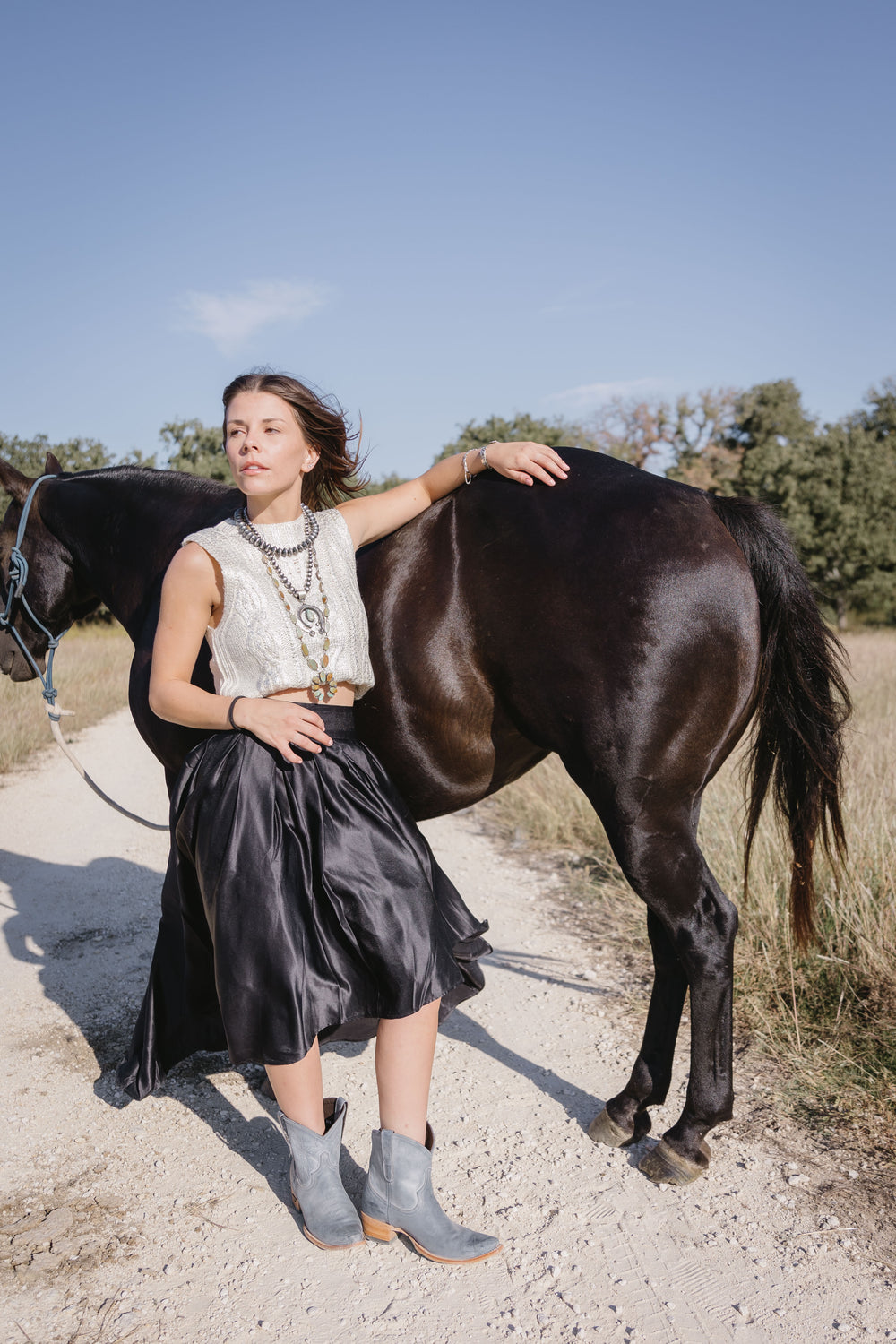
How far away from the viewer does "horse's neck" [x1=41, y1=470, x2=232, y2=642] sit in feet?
10.2

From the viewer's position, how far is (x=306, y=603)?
2207mm

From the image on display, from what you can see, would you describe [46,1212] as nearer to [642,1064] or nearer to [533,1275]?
[533,1275]

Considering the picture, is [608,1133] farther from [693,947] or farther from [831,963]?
[831,963]

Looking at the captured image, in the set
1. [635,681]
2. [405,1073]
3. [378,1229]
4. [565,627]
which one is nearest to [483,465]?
[565,627]

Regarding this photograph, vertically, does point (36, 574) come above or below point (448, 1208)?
above

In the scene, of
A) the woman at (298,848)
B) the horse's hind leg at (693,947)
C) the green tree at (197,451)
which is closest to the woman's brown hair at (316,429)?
the woman at (298,848)

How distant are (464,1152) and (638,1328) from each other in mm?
807

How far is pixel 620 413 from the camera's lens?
38.1m

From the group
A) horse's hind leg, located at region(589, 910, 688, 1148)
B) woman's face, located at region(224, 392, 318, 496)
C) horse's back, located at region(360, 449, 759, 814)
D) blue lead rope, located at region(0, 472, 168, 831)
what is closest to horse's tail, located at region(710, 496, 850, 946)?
horse's back, located at region(360, 449, 759, 814)

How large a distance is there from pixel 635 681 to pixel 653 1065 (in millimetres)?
1328

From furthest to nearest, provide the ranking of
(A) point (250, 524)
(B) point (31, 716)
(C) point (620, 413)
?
1. (C) point (620, 413)
2. (B) point (31, 716)
3. (A) point (250, 524)

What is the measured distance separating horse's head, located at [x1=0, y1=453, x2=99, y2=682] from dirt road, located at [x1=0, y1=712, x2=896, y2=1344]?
159 cm

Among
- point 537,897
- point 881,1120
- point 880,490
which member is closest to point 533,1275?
point 881,1120

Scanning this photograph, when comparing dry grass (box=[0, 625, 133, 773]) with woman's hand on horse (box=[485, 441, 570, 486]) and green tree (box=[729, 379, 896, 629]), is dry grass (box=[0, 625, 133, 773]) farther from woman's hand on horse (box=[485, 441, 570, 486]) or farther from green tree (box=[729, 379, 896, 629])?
green tree (box=[729, 379, 896, 629])
